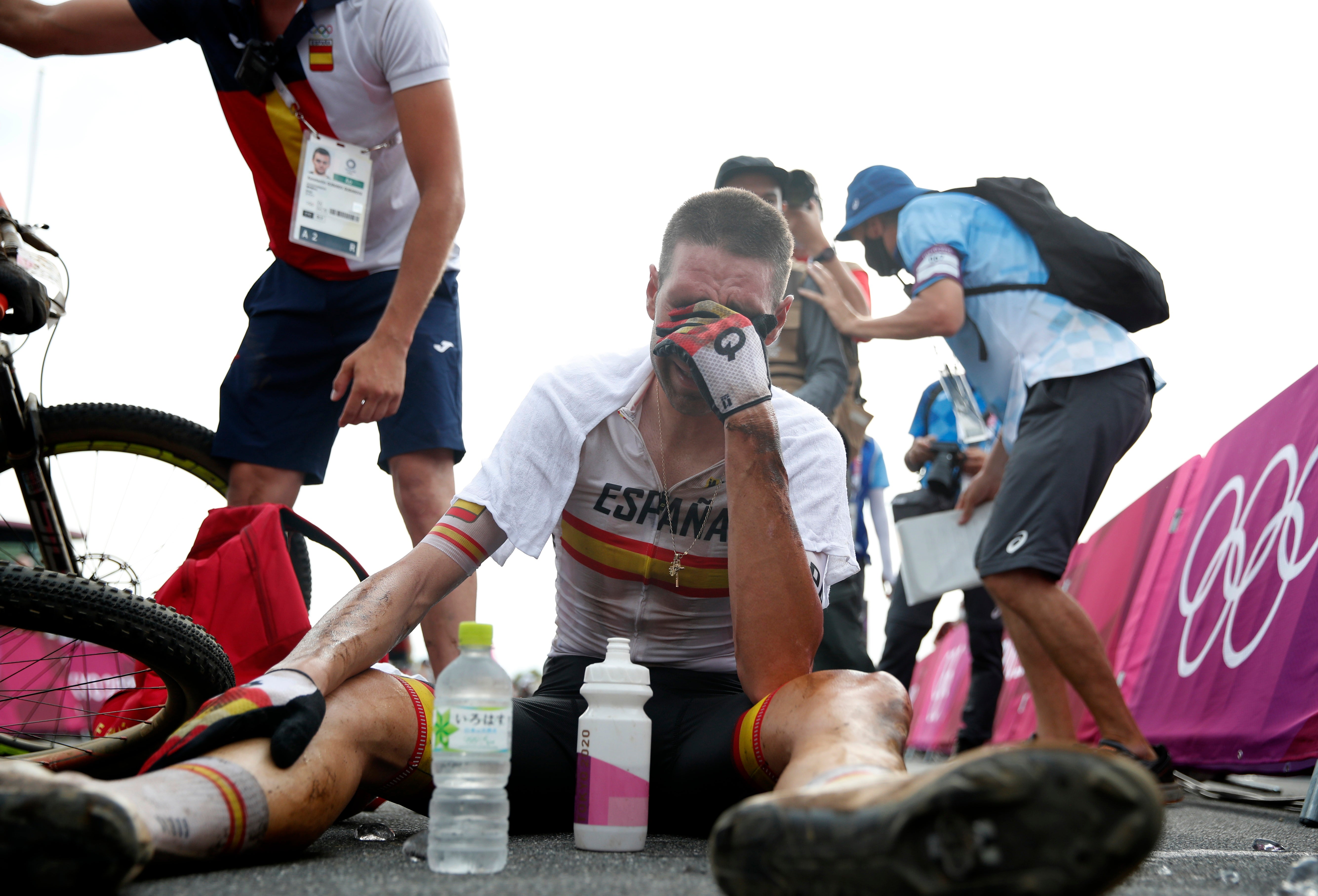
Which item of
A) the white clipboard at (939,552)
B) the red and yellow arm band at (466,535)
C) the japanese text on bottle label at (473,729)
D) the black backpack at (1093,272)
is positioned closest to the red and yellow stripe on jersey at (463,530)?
the red and yellow arm band at (466,535)

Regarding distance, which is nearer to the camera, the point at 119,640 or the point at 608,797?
the point at 608,797

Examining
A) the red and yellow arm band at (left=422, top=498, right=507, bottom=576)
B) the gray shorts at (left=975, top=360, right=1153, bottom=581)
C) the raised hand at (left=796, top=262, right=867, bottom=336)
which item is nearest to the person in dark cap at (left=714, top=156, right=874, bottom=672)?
the raised hand at (left=796, top=262, right=867, bottom=336)

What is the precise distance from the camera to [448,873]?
1.38 m

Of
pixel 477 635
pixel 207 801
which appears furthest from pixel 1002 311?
pixel 207 801

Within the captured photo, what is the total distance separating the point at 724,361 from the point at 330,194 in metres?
1.33

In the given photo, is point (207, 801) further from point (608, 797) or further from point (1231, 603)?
point (1231, 603)

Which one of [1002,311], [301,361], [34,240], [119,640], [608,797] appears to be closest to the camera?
[608,797]

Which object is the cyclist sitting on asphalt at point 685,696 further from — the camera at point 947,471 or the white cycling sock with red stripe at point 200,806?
the camera at point 947,471

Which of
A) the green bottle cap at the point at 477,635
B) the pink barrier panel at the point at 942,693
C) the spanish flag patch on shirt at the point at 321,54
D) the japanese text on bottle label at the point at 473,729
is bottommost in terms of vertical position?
the pink barrier panel at the point at 942,693

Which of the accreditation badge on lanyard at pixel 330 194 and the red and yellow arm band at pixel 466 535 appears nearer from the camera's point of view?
the red and yellow arm band at pixel 466 535

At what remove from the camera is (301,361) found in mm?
2729

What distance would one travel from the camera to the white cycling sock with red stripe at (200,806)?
3.86ft

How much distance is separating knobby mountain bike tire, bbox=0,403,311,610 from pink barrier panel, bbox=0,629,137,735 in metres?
0.49

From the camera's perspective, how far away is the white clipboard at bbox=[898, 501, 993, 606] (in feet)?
12.8
